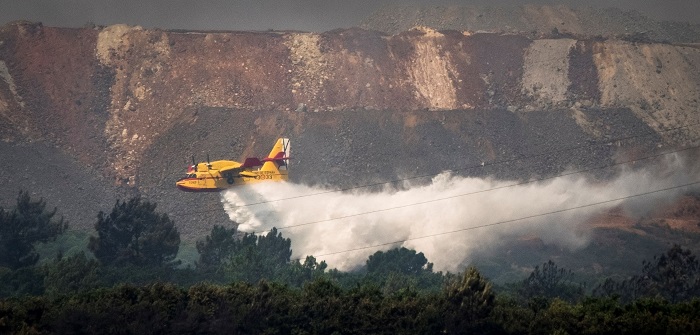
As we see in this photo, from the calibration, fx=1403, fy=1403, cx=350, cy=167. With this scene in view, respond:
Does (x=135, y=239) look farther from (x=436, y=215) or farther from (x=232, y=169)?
(x=436, y=215)

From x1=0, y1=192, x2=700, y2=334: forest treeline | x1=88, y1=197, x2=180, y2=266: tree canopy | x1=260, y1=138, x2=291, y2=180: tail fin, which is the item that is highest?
x1=260, y1=138, x2=291, y2=180: tail fin

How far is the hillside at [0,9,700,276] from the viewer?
17312 cm

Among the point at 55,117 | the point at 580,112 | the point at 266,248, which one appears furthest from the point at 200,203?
the point at 580,112

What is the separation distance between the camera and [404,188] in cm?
16938

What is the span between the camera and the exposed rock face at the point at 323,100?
6924 inches

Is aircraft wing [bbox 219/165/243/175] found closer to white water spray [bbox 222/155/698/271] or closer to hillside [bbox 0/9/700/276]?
white water spray [bbox 222/155/698/271]

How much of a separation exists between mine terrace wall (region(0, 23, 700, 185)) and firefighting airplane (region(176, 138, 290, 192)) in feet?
114

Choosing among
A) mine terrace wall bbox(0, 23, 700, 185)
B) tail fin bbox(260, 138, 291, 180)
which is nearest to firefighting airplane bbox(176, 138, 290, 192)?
tail fin bbox(260, 138, 291, 180)

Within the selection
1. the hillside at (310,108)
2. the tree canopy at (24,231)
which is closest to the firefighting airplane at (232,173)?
the hillside at (310,108)

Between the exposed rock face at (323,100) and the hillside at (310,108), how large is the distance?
0.24m

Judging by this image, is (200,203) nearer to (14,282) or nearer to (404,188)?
(404,188)

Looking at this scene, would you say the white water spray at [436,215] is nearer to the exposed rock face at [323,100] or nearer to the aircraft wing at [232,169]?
the aircraft wing at [232,169]

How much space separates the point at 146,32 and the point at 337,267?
57.7m

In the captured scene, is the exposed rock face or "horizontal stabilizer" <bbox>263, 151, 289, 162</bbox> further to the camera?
the exposed rock face
